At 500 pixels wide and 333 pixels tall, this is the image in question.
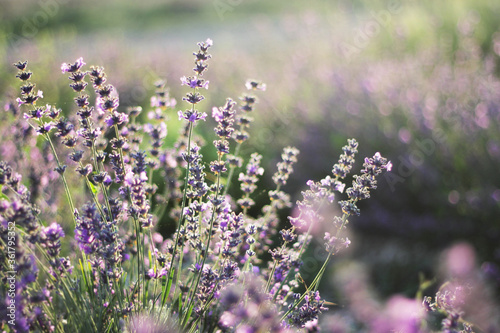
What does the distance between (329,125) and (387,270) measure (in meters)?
1.41

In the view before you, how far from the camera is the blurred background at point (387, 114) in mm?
3137

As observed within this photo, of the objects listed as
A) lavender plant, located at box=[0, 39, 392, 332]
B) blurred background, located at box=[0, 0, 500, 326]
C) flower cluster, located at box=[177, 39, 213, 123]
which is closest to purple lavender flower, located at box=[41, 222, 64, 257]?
lavender plant, located at box=[0, 39, 392, 332]

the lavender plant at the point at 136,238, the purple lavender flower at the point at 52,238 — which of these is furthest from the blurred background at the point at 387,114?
the purple lavender flower at the point at 52,238

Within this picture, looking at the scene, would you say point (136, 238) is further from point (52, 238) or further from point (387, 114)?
point (387, 114)

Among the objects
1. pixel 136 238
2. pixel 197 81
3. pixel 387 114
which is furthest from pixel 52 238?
pixel 387 114

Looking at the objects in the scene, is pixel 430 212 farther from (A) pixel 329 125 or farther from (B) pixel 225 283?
(B) pixel 225 283

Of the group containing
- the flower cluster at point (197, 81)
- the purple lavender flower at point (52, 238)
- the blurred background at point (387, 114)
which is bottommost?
the purple lavender flower at point (52, 238)

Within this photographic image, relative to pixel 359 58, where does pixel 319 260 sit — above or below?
below

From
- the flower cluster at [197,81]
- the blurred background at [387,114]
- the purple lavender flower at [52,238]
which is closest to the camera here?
the purple lavender flower at [52,238]

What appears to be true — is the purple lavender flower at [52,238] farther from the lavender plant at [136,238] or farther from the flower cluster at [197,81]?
the flower cluster at [197,81]

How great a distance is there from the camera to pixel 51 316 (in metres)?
1.67

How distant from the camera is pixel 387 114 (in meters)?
3.90

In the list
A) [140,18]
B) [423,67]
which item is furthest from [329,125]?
[140,18]

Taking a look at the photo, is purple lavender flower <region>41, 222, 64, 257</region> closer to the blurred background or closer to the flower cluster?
the flower cluster
